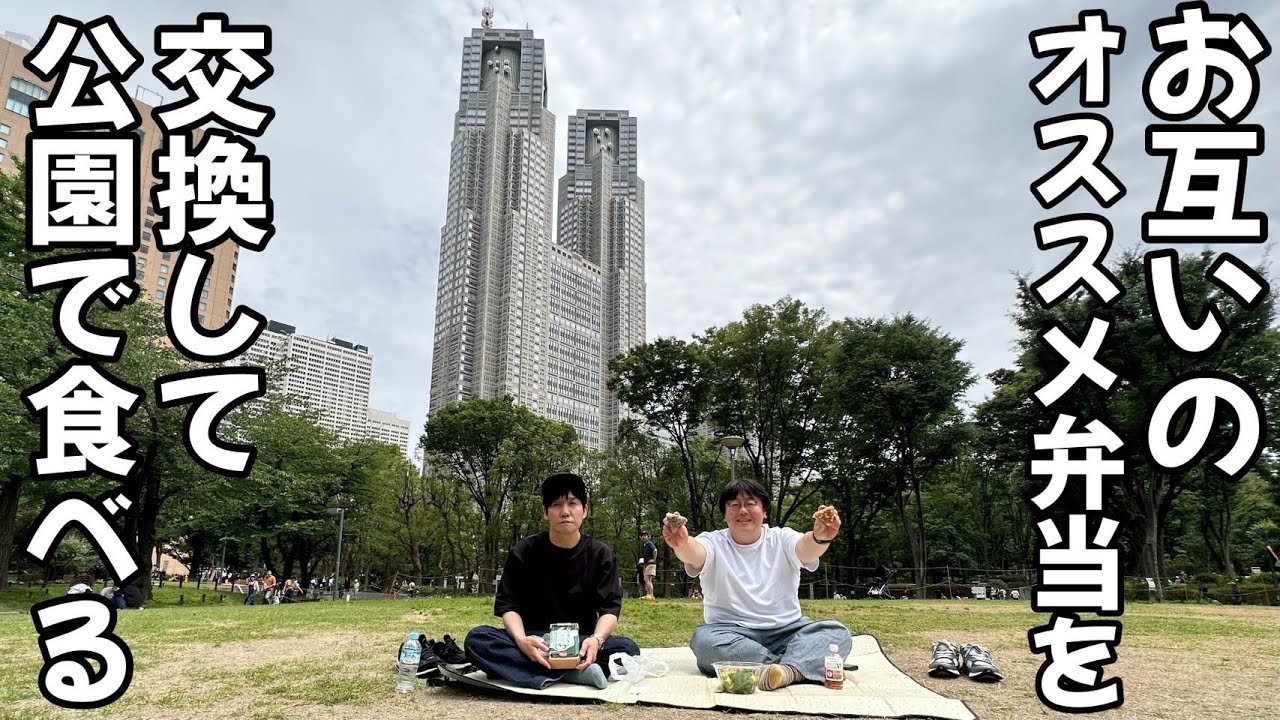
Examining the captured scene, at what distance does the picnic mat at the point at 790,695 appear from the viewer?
3.88 metres

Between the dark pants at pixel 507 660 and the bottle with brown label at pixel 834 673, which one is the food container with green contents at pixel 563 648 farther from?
the bottle with brown label at pixel 834 673

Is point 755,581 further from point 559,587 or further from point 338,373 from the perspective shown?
point 338,373

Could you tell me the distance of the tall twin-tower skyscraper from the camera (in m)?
92.9

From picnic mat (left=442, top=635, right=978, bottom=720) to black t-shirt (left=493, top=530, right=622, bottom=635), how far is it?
526mm

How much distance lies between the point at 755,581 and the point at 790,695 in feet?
3.05

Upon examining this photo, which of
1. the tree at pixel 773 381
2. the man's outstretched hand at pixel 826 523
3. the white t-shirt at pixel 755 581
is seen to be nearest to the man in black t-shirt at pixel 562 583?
the white t-shirt at pixel 755 581

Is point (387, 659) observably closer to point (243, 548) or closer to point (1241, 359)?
point (1241, 359)

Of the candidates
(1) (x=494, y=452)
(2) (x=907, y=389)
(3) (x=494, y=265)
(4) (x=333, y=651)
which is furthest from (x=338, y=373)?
(4) (x=333, y=651)

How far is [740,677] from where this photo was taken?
4.33m

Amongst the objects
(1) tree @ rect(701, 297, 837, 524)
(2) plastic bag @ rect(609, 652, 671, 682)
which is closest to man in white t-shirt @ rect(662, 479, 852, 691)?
(2) plastic bag @ rect(609, 652, 671, 682)

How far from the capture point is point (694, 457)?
34531 millimetres

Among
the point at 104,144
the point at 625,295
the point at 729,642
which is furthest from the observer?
the point at 625,295

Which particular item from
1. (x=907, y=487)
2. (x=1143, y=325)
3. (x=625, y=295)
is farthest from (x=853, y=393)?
(x=625, y=295)

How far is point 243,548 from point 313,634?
41723mm
